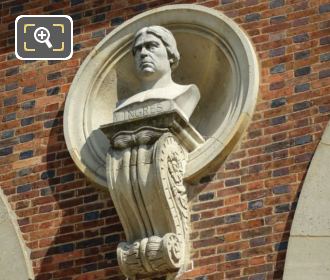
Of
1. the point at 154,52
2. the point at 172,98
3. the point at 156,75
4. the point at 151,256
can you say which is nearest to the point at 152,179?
the point at 151,256

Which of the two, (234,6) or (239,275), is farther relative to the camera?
(234,6)

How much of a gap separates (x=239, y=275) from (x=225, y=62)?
1.87 meters

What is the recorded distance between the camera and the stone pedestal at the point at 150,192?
35.7 ft

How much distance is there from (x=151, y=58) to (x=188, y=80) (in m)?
0.54

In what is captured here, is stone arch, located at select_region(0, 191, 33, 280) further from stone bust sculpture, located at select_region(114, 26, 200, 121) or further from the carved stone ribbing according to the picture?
stone bust sculpture, located at select_region(114, 26, 200, 121)

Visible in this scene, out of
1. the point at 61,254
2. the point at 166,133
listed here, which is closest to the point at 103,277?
the point at 61,254

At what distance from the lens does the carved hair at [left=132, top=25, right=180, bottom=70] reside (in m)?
11.7

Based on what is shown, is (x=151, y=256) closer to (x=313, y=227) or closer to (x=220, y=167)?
A: (x=220, y=167)

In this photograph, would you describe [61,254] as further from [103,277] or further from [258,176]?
[258,176]

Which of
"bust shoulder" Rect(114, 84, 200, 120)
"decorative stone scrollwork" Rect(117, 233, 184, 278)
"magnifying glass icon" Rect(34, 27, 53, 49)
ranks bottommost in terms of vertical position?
"decorative stone scrollwork" Rect(117, 233, 184, 278)

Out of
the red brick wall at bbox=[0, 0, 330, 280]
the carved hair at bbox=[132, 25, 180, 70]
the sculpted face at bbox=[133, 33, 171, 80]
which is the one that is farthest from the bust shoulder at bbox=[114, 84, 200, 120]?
the red brick wall at bbox=[0, 0, 330, 280]

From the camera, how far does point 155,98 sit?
1132 cm

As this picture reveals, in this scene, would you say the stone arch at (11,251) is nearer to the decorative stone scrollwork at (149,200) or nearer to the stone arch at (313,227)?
the decorative stone scrollwork at (149,200)

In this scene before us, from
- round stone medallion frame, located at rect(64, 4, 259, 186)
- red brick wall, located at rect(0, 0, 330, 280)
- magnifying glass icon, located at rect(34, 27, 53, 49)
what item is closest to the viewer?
red brick wall, located at rect(0, 0, 330, 280)
